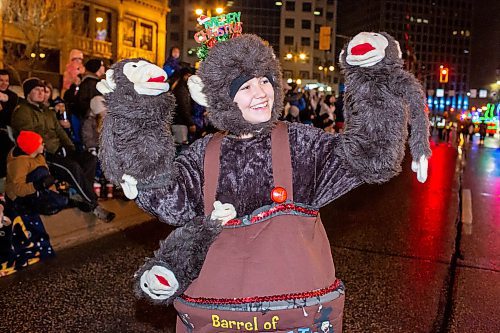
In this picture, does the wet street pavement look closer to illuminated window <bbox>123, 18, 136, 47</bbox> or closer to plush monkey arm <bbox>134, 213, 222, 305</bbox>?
plush monkey arm <bbox>134, 213, 222, 305</bbox>

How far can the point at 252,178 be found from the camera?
2254mm

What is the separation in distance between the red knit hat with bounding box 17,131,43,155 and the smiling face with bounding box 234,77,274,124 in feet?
15.0

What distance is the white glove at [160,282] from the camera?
2.16 m

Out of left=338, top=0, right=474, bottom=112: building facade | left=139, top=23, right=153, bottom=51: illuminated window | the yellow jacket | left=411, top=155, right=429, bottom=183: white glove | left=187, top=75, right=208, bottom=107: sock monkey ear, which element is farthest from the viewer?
left=338, top=0, right=474, bottom=112: building facade

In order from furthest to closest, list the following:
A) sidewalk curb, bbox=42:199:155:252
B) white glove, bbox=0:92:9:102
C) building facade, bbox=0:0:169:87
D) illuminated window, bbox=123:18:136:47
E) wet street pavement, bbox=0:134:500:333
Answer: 1. illuminated window, bbox=123:18:136:47
2. building facade, bbox=0:0:169:87
3. white glove, bbox=0:92:9:102
4. sidewalk curb, bbox=42:199:155:252
5. wet street pavement, bbox=0:134:500:333

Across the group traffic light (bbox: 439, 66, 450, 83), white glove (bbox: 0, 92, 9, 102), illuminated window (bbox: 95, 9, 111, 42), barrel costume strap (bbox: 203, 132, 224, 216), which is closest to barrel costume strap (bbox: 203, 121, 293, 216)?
barrel costume strap (bbox: 203, 132, 224, 216)

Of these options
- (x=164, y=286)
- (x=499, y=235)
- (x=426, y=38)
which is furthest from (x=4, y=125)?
(x=426, y=38)

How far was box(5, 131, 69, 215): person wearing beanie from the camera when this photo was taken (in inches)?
244

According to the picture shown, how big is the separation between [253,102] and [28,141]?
15.2ft

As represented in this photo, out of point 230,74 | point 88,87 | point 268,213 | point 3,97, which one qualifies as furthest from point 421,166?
point 3,97

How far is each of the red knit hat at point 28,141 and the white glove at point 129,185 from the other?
4.49 m

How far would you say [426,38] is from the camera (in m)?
163

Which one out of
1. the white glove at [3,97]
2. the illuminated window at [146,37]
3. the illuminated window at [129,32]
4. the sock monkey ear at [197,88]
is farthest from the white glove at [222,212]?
the illuminated window at [146,37]

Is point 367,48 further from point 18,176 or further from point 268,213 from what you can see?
point 18,176
